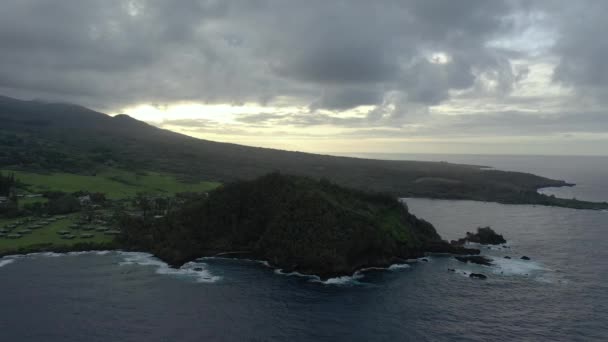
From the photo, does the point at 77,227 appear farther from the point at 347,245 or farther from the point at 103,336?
the point at 347,245

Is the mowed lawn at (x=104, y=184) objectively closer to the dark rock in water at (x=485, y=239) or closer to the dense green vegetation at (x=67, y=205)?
the dense green vegetation at (x=67, y=205)

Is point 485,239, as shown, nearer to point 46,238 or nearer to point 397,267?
point 397,267

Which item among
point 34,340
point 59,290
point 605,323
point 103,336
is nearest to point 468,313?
point 605,323

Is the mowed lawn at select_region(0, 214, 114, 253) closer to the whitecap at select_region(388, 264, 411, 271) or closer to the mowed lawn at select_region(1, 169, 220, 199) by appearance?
the mowed lawn at select_region(1, 169, 220, 199)

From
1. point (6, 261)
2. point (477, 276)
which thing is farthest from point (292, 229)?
point (6, 261)

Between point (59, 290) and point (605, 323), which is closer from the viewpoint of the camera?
point (605, 323)

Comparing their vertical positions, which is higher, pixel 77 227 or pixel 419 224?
pixel 419 224
